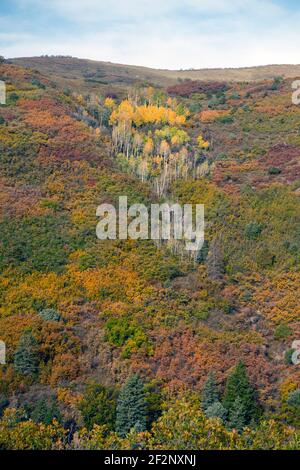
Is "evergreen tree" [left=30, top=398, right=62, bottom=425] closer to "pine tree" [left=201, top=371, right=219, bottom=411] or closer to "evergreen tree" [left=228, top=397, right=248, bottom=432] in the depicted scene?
"pine tree" [left=201, top=371, right=219, bottom=411]

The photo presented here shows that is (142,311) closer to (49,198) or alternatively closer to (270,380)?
(270,380)

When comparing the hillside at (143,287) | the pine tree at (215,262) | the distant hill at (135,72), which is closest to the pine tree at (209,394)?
the hillside at (143,287)

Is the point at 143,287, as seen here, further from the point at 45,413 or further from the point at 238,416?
the point at 45,413

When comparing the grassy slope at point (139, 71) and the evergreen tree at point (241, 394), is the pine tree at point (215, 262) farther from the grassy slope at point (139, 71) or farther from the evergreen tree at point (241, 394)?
the grassy slope at point (139, 71)

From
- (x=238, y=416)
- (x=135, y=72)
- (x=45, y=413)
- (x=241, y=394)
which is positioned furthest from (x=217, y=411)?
(x=135, y=72)

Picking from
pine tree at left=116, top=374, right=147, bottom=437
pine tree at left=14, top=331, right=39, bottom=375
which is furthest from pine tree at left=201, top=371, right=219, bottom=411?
pine tree at left=14, top=331, right=39, bottom=375
